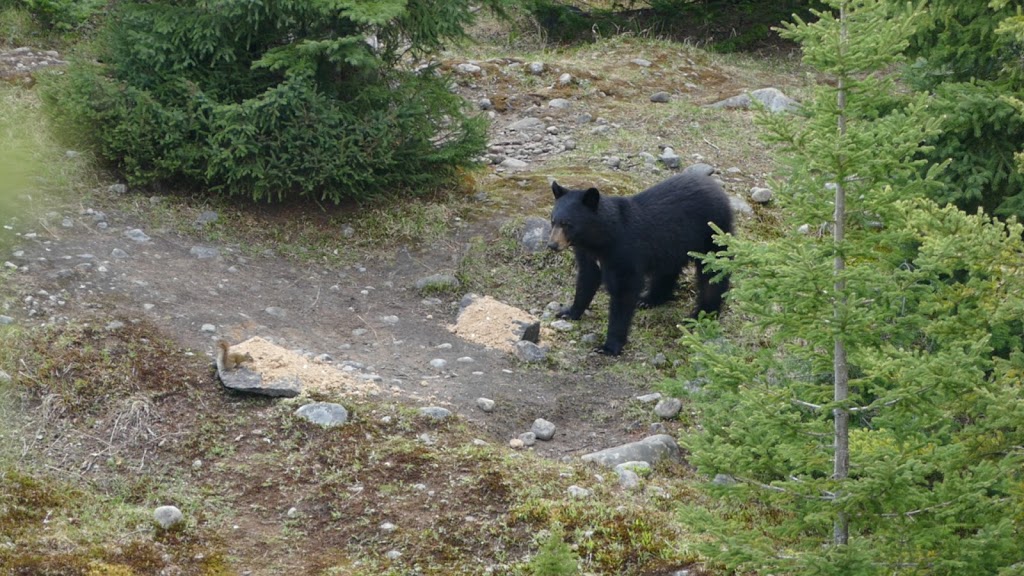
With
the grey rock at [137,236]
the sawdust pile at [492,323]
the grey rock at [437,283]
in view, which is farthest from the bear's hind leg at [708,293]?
the grey rock at [137,236]

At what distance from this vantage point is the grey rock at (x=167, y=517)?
5.26 meters

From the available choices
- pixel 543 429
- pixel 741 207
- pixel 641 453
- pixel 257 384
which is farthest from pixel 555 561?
pixel 741 207

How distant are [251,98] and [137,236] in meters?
1.60

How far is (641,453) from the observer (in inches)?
251

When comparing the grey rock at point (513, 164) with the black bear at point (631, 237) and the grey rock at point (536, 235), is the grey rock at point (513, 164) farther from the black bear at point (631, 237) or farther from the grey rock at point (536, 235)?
the black bear at point (631, 237)

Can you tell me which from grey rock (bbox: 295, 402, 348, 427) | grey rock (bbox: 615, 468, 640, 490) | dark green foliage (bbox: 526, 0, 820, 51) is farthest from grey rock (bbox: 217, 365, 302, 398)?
dark green foliage (bbox: 526, 0, 820, 51)

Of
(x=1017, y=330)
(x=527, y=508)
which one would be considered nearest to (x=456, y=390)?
(x=527, y=508)

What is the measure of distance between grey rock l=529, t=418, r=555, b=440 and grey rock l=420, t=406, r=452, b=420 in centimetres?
57

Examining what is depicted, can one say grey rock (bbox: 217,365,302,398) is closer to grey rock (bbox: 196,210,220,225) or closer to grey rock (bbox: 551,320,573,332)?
grey rock (bbox: 551,320,573,332)

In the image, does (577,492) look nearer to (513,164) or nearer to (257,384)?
(257,384)

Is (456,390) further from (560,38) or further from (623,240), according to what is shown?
(560,38)

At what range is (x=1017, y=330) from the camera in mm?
5762

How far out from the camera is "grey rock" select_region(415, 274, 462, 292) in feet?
29.0

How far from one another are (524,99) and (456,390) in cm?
704
